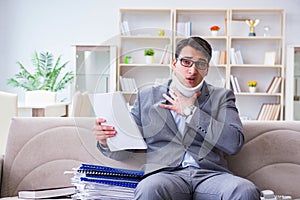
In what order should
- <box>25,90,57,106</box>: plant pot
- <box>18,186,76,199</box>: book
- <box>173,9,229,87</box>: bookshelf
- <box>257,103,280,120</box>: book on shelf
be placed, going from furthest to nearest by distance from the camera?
<box>173,9,229,87</box>: bookshelf, <box>257,103,280,120</box>: book on shelf, <box>25,90,57,106</box>: plant pot, <box>18,186,76,199</box>: book

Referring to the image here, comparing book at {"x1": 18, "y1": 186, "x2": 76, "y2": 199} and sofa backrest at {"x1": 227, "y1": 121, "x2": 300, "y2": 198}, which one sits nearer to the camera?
book at {"x1": 18, "y1": 186, "x2": 76, "y2": 199}

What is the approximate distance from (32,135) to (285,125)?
3.60ft

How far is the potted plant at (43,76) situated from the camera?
5.71 metres

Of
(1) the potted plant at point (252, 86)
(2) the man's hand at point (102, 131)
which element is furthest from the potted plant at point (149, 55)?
(1) the potted plant at point (252, 86)

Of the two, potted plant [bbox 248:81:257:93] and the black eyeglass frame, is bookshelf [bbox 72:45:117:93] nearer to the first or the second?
the black eyeglass frame

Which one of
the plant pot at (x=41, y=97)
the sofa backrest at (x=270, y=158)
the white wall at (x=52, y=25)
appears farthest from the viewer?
the white wall at (x=52, y=25)

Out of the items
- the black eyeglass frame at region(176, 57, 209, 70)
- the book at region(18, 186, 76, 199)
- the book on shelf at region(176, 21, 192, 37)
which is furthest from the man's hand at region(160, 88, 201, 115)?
the book on shelf at region(176, 21, 192, 37)

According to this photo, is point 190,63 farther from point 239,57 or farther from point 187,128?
point 239,57

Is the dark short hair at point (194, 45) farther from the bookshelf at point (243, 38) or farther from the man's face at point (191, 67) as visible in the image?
the bookshelf at point (243, 38)

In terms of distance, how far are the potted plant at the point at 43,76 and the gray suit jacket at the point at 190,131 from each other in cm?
396

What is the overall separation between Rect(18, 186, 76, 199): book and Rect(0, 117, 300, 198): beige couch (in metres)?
0.08

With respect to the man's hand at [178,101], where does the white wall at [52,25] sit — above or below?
above

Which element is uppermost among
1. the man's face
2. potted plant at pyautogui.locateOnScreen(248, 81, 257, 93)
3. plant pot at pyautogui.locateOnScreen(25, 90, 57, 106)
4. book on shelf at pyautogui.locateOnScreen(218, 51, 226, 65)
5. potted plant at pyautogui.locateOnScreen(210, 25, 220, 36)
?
potted plant at pyautogui.locateOnScreen(210, 25, 220, 36)

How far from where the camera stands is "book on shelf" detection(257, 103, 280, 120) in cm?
573
